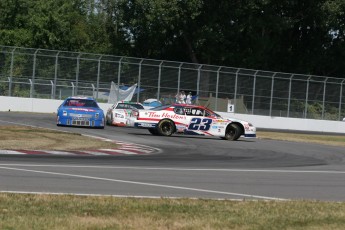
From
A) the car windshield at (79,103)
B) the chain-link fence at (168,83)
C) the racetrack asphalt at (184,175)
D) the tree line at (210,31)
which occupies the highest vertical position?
the tree line at (210,31)

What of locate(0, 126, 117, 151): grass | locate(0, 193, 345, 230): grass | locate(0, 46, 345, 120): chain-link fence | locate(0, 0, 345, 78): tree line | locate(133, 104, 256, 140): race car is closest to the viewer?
locate(0, 193, 345, 230): grass

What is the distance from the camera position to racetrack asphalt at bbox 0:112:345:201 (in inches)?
495

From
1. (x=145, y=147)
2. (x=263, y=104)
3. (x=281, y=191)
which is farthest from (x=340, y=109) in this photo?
(x=281, y=191)

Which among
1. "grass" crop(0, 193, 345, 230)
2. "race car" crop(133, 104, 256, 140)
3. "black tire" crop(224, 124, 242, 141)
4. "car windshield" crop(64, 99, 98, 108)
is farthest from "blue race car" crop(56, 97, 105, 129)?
"grass" crop(0, 193, 345, 230)

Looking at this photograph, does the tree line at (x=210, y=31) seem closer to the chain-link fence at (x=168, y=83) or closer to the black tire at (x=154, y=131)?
the chain-link fence at (x=168, y=83)

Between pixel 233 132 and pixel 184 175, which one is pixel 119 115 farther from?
pixel 184 175

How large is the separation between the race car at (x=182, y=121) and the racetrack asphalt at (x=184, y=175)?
18.3 feet

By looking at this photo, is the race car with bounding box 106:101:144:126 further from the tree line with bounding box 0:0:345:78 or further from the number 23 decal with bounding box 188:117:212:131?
the tree line with bounding box 0:0:345:78

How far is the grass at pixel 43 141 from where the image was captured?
2072 cm

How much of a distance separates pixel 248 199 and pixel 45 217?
3846 millimetres

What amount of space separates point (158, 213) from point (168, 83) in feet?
121

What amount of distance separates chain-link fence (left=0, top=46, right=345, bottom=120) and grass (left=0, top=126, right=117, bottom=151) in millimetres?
18278

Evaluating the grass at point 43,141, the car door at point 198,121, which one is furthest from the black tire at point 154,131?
the grass at point 43,141

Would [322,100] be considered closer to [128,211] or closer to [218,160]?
[218,160]
